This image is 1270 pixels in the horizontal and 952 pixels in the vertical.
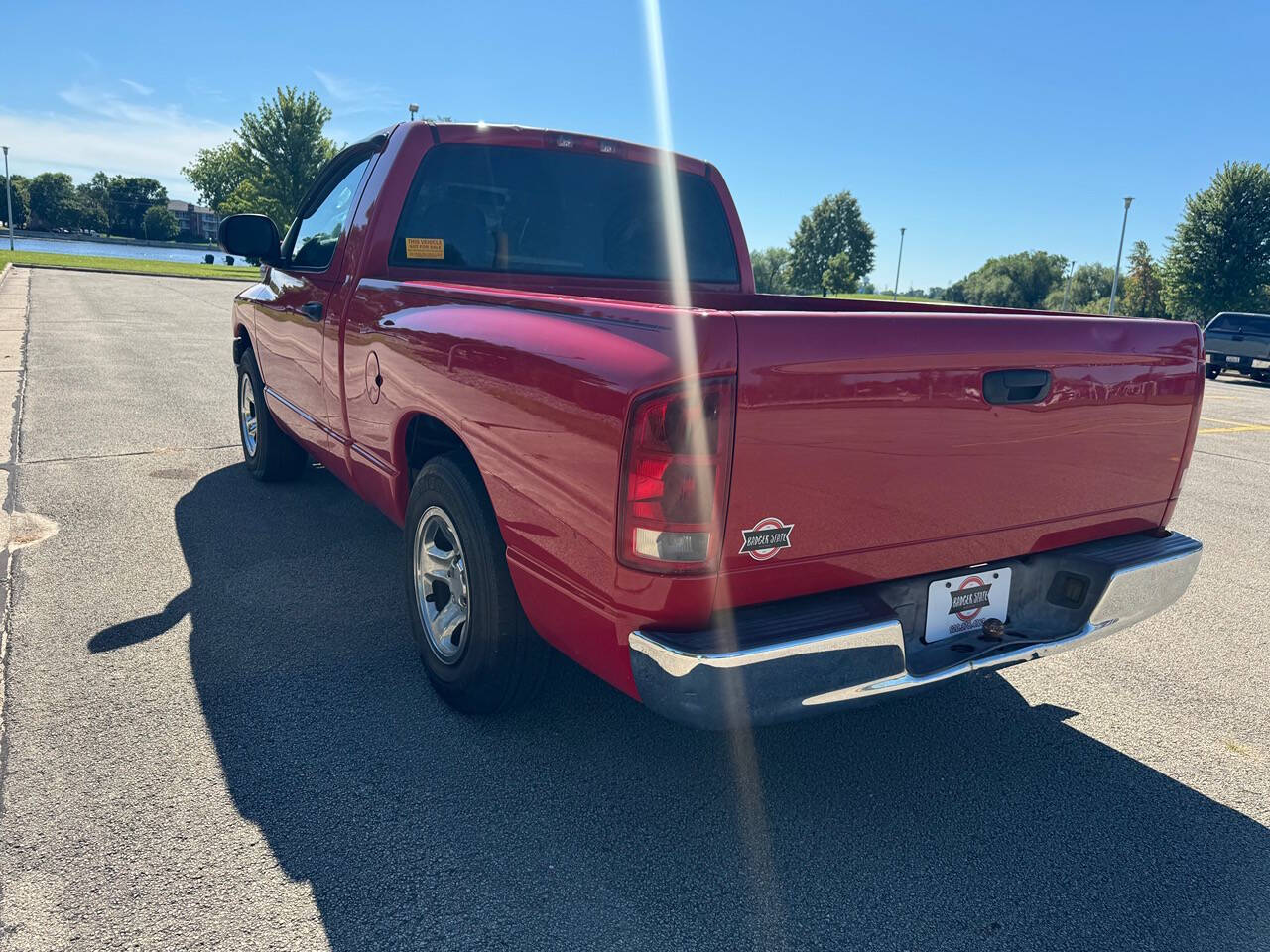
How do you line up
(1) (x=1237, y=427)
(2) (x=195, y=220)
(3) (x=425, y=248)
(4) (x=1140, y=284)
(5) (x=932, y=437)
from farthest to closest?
(2) (x=195, y=220)
(4) (x=1140, y=284)
(1) (x=1237, y=427)
(3) (x=425, y=248)
(5) (x=932, y=437)

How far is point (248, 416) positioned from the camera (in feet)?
19.8

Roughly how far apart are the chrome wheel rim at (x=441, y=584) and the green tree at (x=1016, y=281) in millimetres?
104249

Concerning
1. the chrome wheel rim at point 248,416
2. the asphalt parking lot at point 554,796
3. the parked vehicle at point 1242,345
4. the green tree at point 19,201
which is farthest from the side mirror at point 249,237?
the green tree at point 19,201

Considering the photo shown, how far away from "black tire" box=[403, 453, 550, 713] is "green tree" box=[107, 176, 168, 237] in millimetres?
128502

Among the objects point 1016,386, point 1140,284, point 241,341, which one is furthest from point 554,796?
point 1140,284

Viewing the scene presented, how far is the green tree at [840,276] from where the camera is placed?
93562 mm

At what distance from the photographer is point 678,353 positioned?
1.97 meters

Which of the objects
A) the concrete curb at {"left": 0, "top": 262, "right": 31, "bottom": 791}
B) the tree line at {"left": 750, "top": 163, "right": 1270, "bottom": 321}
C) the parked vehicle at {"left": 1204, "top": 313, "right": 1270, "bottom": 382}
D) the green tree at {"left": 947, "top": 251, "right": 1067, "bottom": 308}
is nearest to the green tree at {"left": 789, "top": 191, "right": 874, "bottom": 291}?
the tree line at {"left": 750, "top": 163, "right": 1270, "bottom": 321}

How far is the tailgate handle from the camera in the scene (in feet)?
7.70

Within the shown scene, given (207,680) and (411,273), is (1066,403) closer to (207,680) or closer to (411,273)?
(411,273)

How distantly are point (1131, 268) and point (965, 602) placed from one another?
Answer: 269 ft

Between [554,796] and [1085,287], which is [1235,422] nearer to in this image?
[554,796]

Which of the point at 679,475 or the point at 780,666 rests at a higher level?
the point at 679,475

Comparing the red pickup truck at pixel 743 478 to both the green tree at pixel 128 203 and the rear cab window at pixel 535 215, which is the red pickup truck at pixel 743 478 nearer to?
the rear cab window at pixel 535 215
